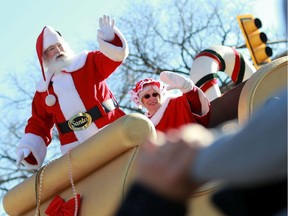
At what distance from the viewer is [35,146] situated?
445cm

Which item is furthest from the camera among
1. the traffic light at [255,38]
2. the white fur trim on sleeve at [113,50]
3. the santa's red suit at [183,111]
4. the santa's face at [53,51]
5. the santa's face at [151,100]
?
the traffic light at [255,38]

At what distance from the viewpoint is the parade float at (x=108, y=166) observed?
3156 mm

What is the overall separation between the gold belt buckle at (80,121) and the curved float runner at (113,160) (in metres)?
0.58

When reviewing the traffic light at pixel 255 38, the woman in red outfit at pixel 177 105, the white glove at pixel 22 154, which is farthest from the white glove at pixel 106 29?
the traffic light at pixel 255 38

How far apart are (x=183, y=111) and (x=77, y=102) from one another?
0.66 metres

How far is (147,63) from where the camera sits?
48.3 feet

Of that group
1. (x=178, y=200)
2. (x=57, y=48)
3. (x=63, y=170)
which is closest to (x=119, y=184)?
(x=63, y=170)

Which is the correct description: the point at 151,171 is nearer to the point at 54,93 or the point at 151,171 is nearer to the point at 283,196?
the point at 283,196

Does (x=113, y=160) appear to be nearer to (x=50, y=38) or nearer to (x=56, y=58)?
(x=56, y=58)

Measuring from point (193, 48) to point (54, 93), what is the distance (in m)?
10.6

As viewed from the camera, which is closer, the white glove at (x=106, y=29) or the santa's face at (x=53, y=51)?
the white glove at (x=106, y=29)

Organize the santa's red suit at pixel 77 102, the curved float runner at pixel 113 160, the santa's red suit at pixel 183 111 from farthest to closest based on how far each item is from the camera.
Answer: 1. the santa's red suit at pixel 77 102
2. the santa's red suit at pixel 183 111
3. the curved float runner at pixel 113 160

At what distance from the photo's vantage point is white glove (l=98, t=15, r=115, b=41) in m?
4.16

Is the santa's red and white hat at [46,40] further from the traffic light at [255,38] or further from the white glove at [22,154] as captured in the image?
the traffic light at [255,38]
